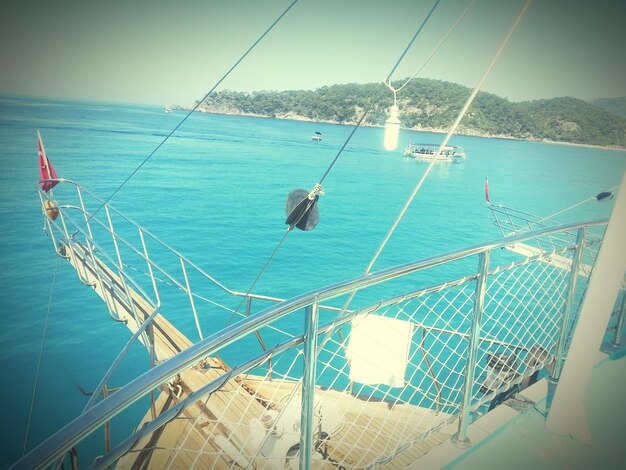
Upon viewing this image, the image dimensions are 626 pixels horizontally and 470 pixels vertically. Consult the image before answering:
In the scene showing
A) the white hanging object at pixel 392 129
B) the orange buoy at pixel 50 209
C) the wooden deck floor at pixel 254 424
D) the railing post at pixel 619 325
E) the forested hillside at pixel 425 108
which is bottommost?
the wooden deck floor at pixel 254 424

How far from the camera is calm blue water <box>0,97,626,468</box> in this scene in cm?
986

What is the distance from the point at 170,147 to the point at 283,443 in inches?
2047

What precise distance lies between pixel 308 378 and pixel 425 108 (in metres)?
114

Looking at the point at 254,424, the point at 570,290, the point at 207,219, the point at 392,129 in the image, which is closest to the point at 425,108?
the point at 207,219

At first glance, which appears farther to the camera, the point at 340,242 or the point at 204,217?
the point at 204,217

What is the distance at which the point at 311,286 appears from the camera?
14.6 metres

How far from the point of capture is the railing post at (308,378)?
1.19m

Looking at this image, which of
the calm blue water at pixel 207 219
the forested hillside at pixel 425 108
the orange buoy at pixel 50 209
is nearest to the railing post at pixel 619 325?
the calm blue water at pixel 207 219

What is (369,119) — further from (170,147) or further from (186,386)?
(186,386)

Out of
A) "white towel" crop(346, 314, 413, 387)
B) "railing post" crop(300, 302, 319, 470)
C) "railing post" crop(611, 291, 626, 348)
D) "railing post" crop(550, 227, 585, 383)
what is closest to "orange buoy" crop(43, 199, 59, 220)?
A: "white towel" crop(346, 314, 413, 387)

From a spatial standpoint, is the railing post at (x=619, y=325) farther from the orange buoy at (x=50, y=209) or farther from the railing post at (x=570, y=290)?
the orange buoy at (x=50, y=209)

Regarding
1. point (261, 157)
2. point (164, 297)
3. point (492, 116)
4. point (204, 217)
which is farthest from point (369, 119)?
point (164, 297)

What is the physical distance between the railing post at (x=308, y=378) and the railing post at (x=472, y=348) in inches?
36.8

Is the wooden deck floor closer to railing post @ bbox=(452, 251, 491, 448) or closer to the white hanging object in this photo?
railing post @ bbox=(452, 251, 491, 448)
